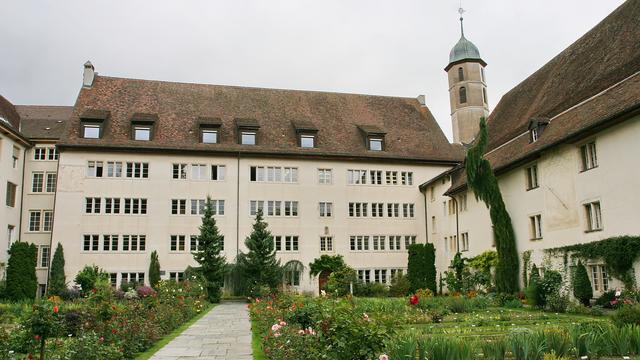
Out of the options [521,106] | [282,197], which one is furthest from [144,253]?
[521,106]

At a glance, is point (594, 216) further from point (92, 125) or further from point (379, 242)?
point (92, 125)

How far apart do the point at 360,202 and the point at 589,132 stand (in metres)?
20.3

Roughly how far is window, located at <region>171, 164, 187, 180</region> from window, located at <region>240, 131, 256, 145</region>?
4392 millimetres

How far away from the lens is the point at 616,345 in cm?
955

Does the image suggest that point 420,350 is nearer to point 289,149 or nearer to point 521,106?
point 521,106

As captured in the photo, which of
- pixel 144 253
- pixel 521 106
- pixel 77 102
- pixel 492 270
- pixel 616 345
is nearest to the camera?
pixel 616 345

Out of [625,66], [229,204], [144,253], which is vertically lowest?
[144,253]

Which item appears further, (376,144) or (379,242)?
(376,144)

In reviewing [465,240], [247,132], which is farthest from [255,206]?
[465,240]

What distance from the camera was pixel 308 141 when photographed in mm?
40031

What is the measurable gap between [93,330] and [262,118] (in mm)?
30723

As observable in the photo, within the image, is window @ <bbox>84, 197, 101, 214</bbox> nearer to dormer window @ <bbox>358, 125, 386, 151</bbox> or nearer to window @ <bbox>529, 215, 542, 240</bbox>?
dormer window @ <bbox>358, 125, 386, 151</bbox>

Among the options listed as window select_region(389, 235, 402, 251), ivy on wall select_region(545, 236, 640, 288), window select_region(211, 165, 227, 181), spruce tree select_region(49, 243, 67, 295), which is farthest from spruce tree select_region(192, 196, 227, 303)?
ivy on wall select_region(545, 236, 640, 288)

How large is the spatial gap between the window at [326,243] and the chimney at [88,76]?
2048cm
